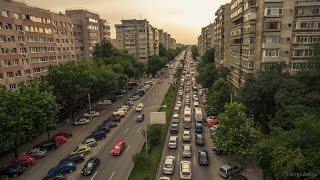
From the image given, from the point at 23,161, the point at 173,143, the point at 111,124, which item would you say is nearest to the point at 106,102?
the point at 111,124

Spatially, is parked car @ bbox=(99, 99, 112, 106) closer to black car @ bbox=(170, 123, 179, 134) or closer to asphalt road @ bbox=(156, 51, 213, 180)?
asphalt road @ bbox=(156, 51, 213, 180)

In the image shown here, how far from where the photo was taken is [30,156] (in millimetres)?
46062

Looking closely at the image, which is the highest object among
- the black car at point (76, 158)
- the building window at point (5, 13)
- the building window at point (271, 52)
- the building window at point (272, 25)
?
the building window at point (5, 13)

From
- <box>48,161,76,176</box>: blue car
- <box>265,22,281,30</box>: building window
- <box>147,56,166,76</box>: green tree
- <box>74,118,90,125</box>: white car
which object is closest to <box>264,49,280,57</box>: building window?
<box>265,22,281,30</box>: building window

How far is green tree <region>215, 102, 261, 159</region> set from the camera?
3750 cm

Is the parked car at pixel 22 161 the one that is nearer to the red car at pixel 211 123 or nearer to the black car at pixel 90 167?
the black car at pixel 90 167

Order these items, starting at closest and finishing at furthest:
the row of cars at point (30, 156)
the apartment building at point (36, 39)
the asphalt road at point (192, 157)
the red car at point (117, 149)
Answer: the asphalt road at point (192, 157) → the row of cars at point (30, 156) → the red car at point (117, 149) → the apartment building at point (36, 39)

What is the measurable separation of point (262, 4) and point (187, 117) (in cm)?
3051

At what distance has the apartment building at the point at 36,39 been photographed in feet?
210

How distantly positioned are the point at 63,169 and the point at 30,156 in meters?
9.39

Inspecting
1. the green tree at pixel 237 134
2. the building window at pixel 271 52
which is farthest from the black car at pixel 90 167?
the building window at pixel 271 52

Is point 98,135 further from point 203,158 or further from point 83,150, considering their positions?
point 203,158

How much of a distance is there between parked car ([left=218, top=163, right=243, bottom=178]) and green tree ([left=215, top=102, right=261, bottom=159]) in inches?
79.2

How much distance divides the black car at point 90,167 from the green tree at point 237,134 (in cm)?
2006
